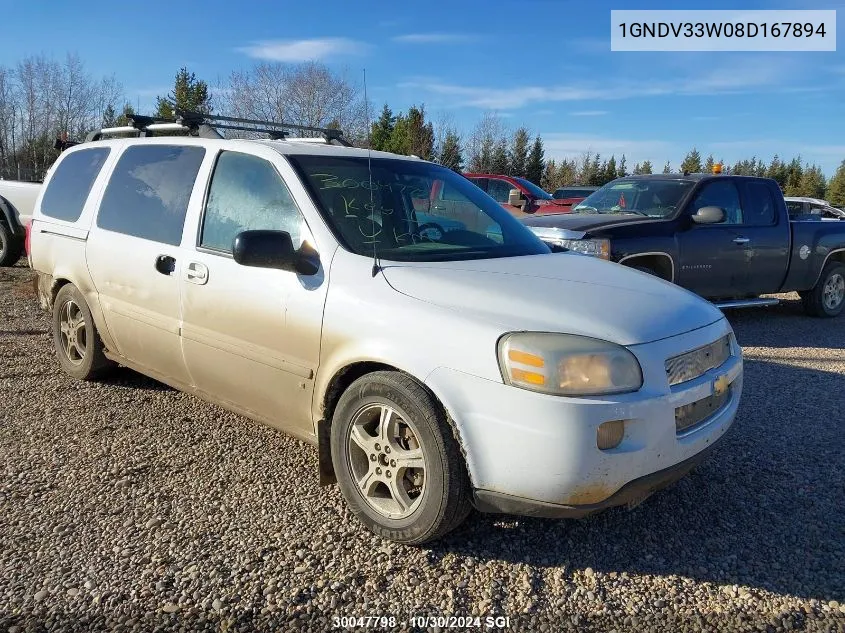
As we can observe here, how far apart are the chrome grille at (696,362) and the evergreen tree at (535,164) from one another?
166 feet

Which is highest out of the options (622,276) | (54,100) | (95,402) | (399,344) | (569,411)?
(54,100)

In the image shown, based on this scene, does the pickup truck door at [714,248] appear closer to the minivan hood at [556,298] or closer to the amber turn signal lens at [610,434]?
the minivan hood at [556,298]

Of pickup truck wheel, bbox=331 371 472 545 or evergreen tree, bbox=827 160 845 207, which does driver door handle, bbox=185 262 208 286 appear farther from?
evergreen tree, bbox=827 160 845 207

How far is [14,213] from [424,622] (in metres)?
11.0

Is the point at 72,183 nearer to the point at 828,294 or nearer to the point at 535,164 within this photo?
the point at 828,294

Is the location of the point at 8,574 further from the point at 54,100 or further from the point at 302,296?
the point at 54,100

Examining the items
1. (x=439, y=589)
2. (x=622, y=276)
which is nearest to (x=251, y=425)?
(x=439, y=589)

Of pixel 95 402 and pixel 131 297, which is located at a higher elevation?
pixel 131 297

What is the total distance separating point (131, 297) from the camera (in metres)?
4.22

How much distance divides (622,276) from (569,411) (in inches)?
51.0

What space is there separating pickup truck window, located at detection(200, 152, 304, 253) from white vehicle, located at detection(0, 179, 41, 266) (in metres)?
8.51

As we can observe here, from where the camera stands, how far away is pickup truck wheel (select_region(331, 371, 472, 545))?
2750 mm

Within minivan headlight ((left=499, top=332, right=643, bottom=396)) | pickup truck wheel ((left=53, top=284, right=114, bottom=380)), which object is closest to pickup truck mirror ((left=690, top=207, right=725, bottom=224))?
minivan headlight ((left=499, top=332, right=643, bottom=396))

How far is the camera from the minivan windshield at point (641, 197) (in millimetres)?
7734
